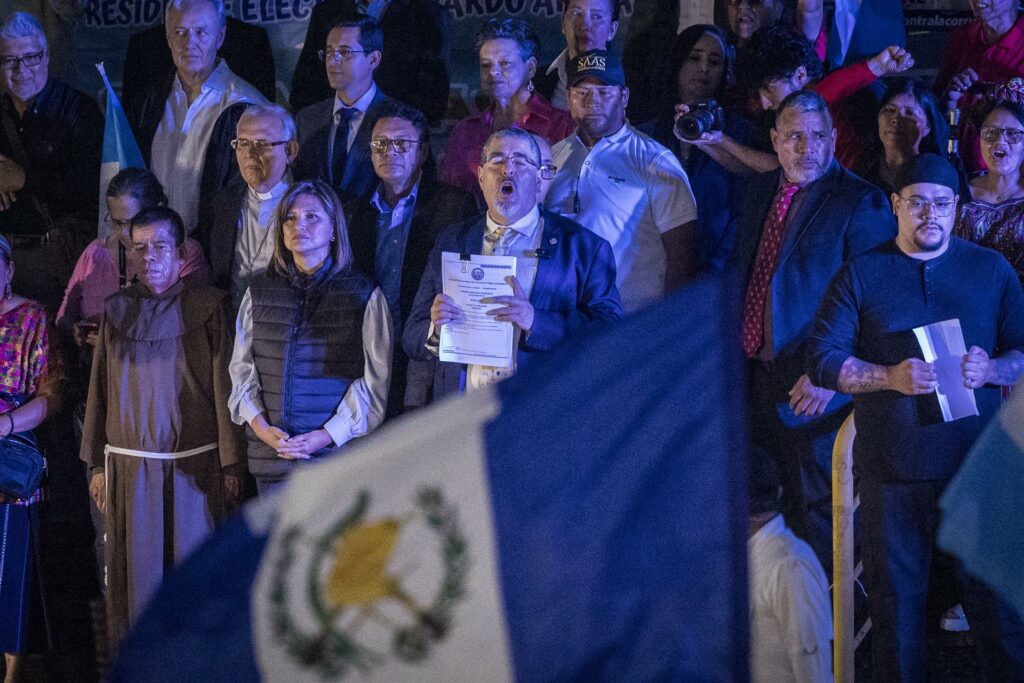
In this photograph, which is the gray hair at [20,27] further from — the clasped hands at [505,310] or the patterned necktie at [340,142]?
the clasped hands at [505,310]

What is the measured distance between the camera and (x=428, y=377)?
17.0 feet

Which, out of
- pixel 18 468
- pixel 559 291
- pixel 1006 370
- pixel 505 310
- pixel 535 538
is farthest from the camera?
pixel 18 468

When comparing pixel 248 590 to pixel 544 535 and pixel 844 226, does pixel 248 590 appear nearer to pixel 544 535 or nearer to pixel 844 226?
pixel 544 535

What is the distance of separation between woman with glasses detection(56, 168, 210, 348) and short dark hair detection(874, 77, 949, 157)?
3091 millimetres

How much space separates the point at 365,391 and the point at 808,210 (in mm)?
1896

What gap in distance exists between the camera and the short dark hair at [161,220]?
544cm

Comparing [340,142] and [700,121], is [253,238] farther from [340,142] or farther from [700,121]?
[700,121]

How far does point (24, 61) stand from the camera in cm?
652

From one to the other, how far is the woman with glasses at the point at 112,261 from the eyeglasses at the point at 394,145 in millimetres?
1000

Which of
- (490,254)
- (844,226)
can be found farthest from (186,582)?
(844,226)

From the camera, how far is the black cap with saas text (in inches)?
209

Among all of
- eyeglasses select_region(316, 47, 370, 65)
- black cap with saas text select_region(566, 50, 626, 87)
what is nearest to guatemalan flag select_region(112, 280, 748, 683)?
black cap with saas text select_region(566, 50, 626, 87)

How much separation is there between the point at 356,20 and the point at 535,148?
156 cm

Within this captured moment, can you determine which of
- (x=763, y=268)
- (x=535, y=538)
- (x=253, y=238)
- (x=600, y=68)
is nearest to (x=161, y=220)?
(x=253, y=238)
